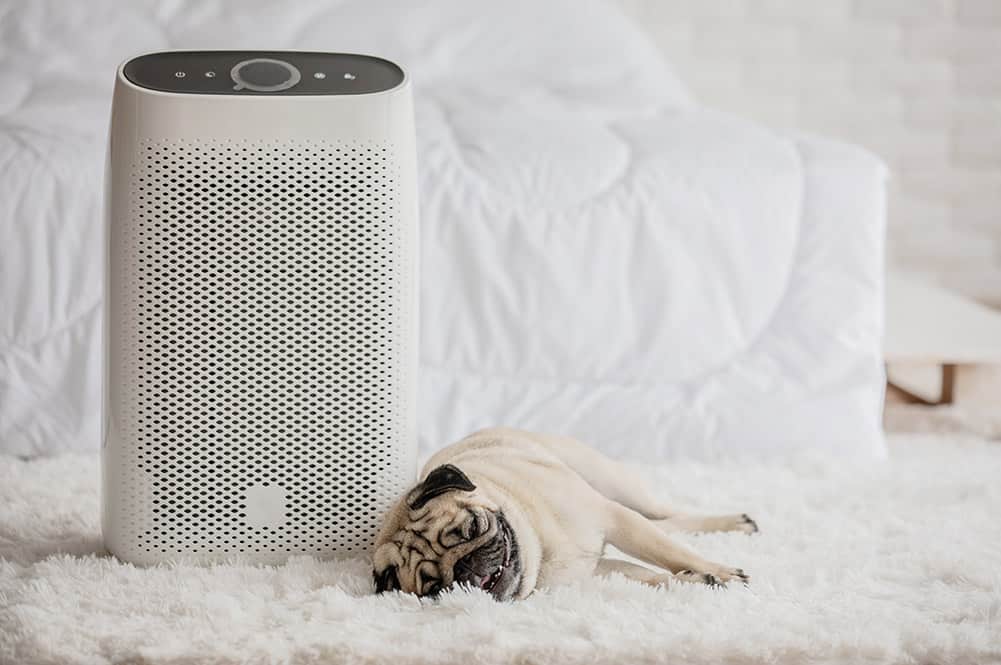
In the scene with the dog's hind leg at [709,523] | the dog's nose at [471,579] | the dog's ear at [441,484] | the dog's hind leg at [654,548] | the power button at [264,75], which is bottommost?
the dog's hind leg at [709,523]

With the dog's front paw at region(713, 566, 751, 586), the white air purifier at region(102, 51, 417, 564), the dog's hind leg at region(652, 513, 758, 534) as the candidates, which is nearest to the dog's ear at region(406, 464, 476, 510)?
the white air purifier at region(102, 51, 417, 564)

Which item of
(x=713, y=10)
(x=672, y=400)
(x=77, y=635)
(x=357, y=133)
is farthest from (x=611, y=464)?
(x=713, y=10)

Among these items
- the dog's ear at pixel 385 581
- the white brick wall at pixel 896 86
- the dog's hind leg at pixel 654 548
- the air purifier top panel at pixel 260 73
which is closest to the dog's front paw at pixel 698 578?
the dog's hind leg at pixel 654 548

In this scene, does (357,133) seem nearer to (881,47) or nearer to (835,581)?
(835,581)

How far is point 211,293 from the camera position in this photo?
3.59ft

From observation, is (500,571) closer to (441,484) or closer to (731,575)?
(441,484)

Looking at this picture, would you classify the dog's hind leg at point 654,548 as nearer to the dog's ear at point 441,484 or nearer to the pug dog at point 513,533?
the pug dog at point 513,533

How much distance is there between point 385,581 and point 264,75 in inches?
20.0

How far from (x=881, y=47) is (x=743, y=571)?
2551 mm

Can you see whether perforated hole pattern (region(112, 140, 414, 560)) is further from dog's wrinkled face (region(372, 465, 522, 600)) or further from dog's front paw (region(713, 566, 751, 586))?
dog's front paw (region(713, 566, 751, 586))

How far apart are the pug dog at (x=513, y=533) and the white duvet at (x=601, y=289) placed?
388 millimetres

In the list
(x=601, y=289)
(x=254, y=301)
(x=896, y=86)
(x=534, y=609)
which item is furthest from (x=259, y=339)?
(x=896, y=86)

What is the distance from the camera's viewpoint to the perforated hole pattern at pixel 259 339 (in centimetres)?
109

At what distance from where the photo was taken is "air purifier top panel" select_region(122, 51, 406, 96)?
43.6 inches
